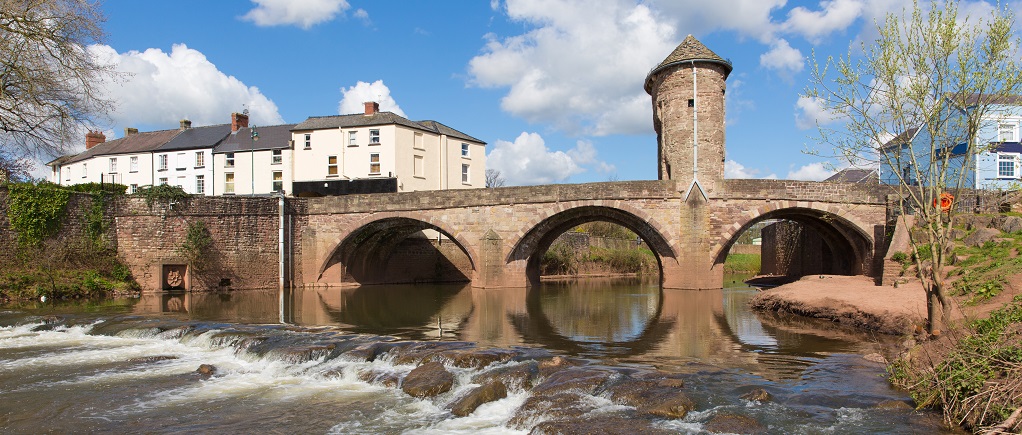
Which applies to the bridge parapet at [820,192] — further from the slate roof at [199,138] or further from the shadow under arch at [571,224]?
the slate roof at [199,138]

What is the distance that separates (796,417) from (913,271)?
45.6ft

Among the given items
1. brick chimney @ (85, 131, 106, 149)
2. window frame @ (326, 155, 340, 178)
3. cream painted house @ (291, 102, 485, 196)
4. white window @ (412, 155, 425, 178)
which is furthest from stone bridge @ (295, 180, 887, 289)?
brick chimney @ (85, 131, 106, 149)

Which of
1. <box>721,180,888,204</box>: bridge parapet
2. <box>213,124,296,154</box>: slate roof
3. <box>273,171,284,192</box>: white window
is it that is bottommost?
<box>721,180,888,204</box>: bridge parapet

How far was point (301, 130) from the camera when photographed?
4006cm

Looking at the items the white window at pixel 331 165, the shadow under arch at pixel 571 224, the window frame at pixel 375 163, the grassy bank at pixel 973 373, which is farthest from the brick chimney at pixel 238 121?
the grassy bank at pixel 973 373

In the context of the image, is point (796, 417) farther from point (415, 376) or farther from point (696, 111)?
point (696, 111)

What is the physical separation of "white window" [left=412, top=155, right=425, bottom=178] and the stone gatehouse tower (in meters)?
16.6

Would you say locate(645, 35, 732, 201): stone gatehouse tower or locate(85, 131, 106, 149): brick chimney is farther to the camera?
locate(85, 131, 106, 149): brick chimney

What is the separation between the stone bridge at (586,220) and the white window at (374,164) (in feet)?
18.1

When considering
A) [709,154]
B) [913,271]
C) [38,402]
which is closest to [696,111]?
[709,154]

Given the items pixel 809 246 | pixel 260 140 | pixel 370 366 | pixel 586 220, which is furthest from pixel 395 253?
pixel 370 366

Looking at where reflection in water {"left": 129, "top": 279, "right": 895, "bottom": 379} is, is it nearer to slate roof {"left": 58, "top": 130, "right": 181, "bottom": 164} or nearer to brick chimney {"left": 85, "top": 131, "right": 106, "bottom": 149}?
slate roof {"left": 58, "top": 130, "right": 181, "bottom": 164}

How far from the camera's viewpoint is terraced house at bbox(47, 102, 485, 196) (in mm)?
38562

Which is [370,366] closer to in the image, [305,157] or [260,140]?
[305,157]
